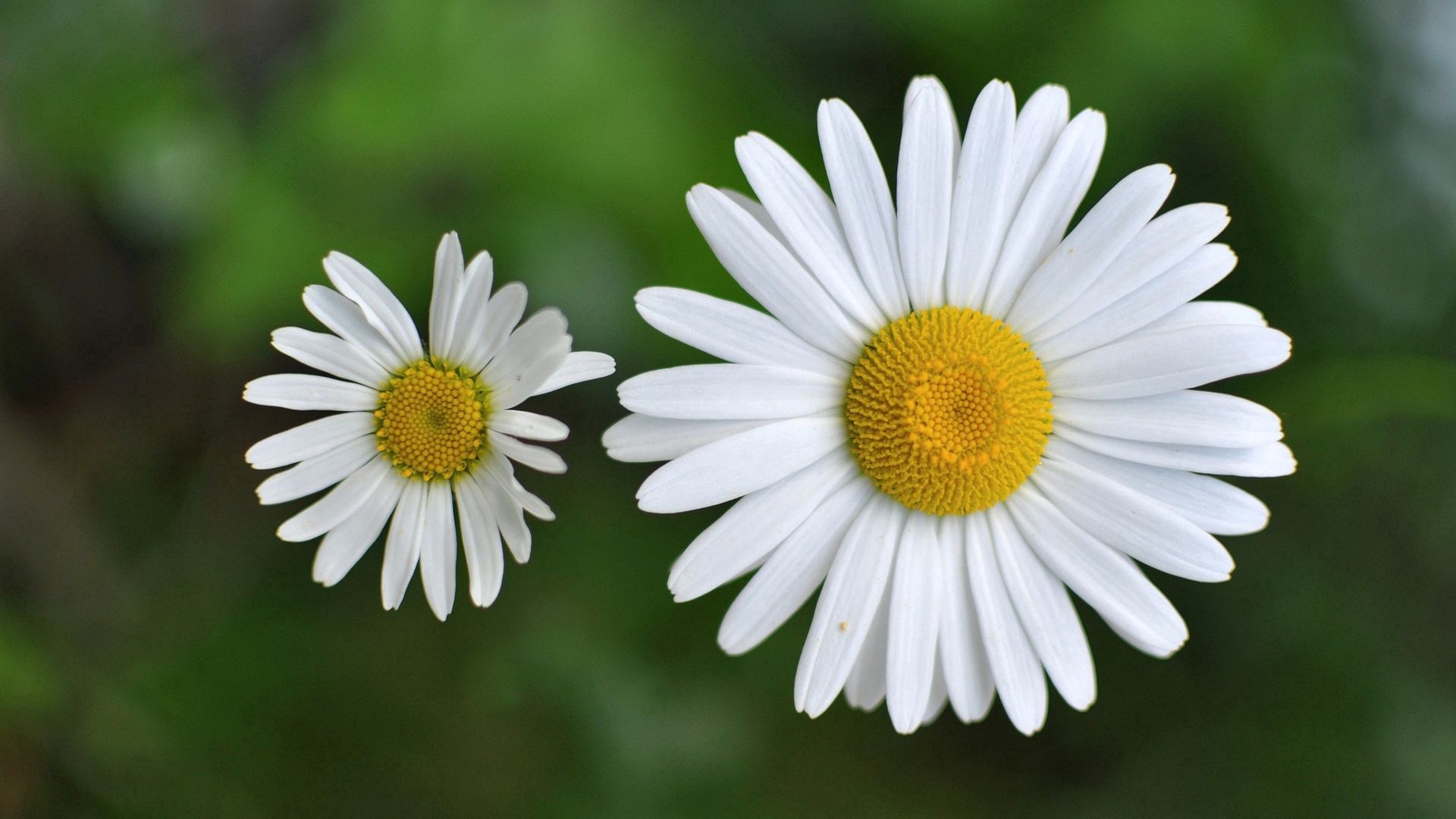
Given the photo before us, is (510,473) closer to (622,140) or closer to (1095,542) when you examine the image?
(1095,542)

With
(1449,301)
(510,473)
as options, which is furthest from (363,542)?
(1449,301)

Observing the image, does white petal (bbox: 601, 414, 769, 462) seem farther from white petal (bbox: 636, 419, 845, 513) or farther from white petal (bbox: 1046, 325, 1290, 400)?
white petal (bbox: 1046, 325, 1290, 400)

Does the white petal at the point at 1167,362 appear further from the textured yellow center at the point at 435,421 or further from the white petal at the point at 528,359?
the textured yellow center at the point at 435,421

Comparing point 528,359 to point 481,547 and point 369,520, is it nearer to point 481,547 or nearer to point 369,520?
point 481,547

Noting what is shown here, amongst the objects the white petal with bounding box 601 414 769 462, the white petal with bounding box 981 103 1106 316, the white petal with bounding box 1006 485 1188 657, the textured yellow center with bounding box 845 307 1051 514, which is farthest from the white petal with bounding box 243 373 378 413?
the white petal with bounding box 1006 485 1188 657

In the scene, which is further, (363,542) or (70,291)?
(70,291)

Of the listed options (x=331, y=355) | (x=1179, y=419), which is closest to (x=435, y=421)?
(x=331, y=355)

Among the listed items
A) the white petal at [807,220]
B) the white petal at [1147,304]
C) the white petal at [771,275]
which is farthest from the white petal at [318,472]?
the white petal at [1147,304]
